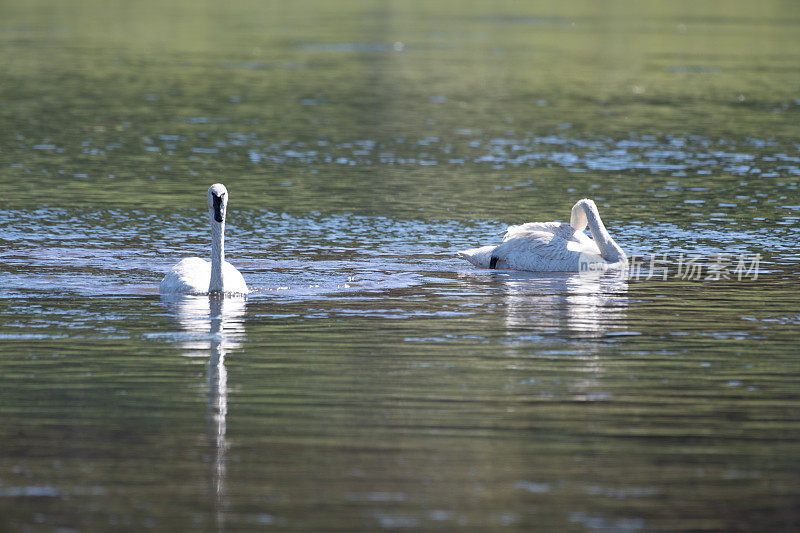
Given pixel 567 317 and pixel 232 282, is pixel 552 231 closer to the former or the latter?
pixel 567 317

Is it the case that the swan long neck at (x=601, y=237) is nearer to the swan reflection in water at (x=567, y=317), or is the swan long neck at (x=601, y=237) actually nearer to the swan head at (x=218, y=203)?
the swan reflection in water at (x=567, y=317)

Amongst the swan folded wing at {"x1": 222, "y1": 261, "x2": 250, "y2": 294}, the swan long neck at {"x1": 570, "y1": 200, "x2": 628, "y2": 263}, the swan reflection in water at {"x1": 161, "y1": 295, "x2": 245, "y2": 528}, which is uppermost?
the swan long neck at {"x1": 570, "y1": 200, "x2": 628, "y2": 263}

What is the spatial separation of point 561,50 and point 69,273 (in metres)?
56.3

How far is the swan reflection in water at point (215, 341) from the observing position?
11.3 m

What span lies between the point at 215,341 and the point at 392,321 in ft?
7.90

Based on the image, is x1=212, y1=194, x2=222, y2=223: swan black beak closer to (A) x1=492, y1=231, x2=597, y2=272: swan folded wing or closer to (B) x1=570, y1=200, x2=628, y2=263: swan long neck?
(A) x1=492, y1=231, x2=597, y2=272: swan folded wing

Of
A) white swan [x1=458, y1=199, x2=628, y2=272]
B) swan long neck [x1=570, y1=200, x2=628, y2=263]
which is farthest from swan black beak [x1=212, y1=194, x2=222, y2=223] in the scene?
swan long neck [x1=570, y1=200, x2=628, y2=263]

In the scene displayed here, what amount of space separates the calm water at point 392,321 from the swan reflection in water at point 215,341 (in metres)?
0.04

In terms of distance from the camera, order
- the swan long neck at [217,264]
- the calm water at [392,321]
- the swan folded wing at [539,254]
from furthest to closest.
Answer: the swan folded wing at [539,254], the swan long neck at [217,264], the calm water at [392,321]

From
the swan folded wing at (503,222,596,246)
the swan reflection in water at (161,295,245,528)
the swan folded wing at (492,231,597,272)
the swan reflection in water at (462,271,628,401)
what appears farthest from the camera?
the swan folded wing at (503,222,596,246)

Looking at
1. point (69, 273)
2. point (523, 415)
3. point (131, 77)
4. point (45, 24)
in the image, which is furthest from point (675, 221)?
point (45, 24)

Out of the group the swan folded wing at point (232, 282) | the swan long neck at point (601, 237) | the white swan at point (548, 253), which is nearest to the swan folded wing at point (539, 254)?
the white swan at point (548, 253)

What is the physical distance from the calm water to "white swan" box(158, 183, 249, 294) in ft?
0.99

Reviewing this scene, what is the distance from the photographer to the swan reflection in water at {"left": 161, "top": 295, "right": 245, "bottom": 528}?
1127cm
